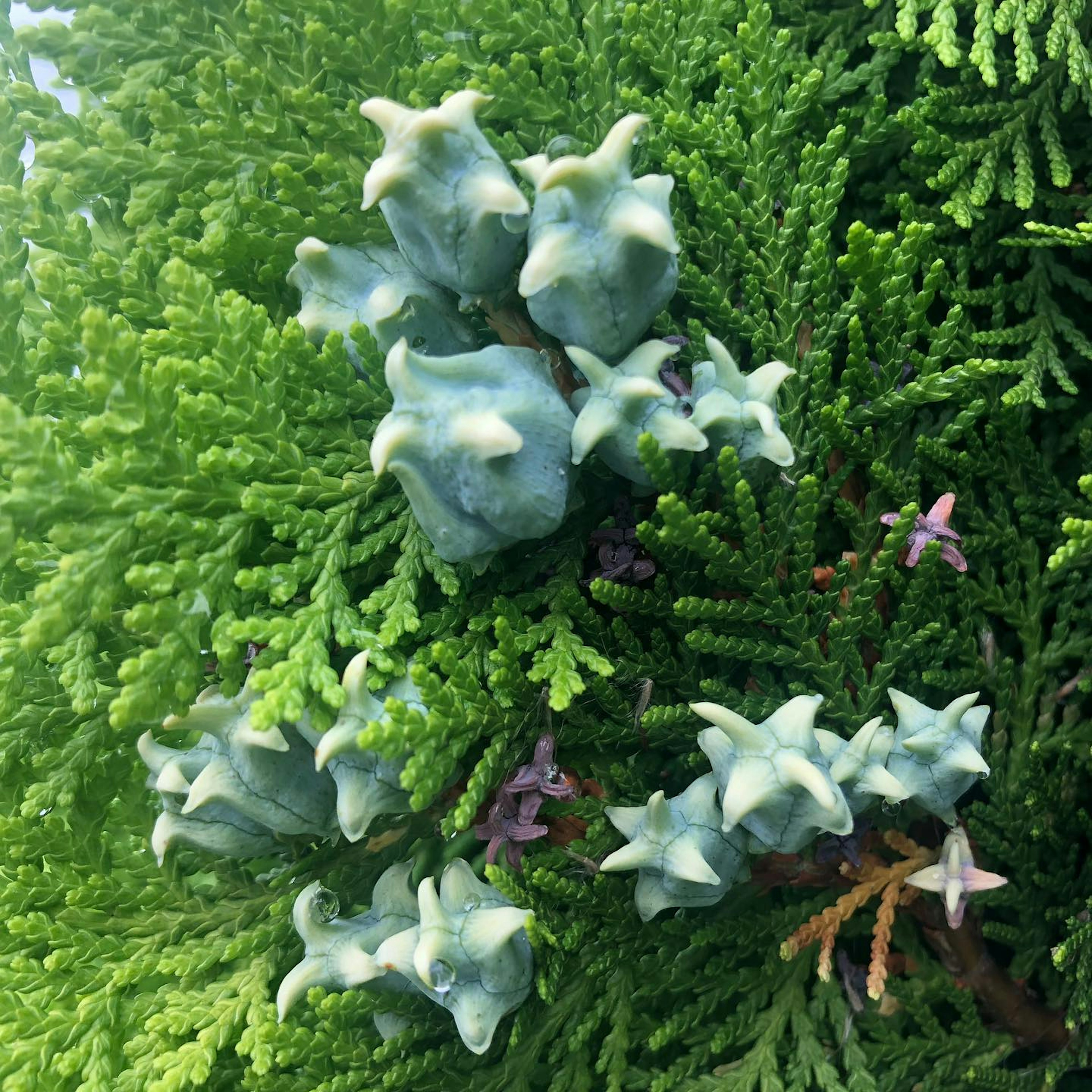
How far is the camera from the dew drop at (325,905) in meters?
1.17

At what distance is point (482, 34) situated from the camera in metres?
1.28

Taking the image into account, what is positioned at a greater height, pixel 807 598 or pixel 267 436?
pixel 267 436

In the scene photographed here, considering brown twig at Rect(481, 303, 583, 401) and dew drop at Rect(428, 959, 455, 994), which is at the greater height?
brown twig at Rect(481, 303, 583, 401)

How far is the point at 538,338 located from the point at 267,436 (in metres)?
0.34

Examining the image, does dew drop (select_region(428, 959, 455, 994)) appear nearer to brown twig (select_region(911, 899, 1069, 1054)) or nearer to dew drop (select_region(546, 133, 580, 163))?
brown twig (select_region(911, 899, 1069, 1054))

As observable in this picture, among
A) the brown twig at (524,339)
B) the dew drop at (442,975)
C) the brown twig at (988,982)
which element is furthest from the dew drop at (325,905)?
the brown twig at (988,982)

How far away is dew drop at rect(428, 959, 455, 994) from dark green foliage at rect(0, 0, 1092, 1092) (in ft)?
0.37

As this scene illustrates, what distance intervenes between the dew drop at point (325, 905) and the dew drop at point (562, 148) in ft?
2.98

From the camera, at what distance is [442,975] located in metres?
1.05

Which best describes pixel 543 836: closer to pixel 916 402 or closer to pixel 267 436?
pixel 267 436

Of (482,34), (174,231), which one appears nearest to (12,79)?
(174,231)

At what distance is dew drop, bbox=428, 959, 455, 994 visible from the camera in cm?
104

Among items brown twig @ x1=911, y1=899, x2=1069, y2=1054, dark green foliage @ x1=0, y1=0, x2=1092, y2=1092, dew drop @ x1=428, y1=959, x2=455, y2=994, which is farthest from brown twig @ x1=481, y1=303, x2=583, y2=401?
brown twig @ x1=911, y1=899, x2=1069, y2=1054

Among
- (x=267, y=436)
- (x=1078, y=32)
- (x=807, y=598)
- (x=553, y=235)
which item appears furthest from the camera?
(x=1078, y=32)
